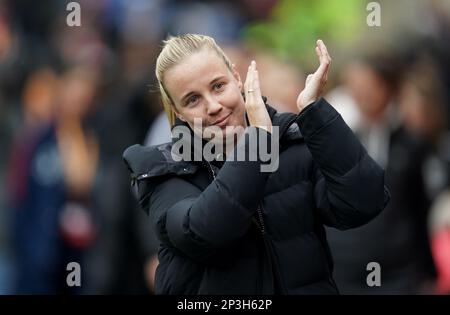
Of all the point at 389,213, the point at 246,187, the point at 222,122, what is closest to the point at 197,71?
the point at 222,122

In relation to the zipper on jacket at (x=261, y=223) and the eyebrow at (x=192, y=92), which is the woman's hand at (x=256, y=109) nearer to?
the eyebrow at (x=192, y=92)

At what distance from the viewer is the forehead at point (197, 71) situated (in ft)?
13.2

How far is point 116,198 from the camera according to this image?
793cm

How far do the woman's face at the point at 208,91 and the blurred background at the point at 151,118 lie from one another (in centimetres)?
195

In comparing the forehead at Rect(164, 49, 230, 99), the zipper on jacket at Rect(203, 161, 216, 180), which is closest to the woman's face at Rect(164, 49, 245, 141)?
the forehead at Rect(164, 49, 230, 99)

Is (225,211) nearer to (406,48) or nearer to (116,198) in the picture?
(116,198)

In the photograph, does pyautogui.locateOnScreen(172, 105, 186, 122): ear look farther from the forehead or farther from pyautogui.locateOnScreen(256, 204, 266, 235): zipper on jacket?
pyautogui.locateOnScreen(256, 204, 266, 235): zipper on jacket

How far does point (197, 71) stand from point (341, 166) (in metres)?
0.58

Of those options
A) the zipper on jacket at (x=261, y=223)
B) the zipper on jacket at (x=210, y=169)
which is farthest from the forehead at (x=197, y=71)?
the zipper on jacket at (x=261, y=223)

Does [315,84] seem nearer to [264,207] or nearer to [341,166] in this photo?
Answer: [341,166]

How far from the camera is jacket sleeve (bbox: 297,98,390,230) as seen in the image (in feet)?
12.6

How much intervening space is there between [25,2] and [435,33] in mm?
4962

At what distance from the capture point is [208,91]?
401cm

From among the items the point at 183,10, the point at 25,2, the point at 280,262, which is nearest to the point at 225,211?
the point at 280,262
